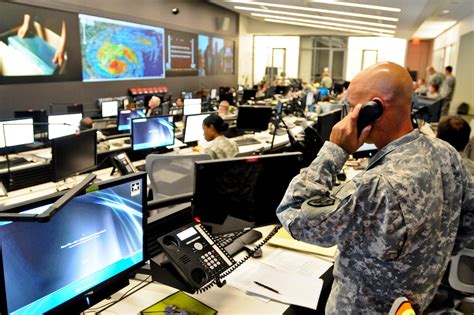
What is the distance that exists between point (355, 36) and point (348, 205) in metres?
16.7

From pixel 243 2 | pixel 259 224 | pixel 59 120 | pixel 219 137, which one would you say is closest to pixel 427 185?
pixel 259 224

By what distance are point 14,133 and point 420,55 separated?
21.1 meters

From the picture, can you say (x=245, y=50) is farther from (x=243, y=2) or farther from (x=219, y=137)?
(x=219, y=137)

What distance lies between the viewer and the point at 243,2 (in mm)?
10945

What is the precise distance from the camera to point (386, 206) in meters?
1.10

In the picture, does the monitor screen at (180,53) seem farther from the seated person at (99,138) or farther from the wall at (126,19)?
the seated person at (99,138)

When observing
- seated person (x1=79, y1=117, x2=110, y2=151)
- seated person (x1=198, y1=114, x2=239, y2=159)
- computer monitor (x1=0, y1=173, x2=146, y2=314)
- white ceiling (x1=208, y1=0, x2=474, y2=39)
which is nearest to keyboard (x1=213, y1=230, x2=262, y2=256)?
computer monitor (x1=0, y1=173, x2=146, y2=314)

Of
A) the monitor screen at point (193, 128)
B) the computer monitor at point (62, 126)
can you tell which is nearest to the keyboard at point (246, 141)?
the monitor screen at point (193, 128)

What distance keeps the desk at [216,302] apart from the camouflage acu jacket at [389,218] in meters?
0.23

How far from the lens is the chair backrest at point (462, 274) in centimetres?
198

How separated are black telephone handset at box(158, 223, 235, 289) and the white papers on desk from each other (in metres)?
0.12

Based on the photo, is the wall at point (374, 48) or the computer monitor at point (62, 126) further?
the wall at point (374, 48)

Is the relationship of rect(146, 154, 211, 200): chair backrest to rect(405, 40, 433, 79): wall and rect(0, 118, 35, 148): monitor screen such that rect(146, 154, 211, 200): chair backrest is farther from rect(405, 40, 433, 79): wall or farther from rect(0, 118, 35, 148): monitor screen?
rect(405, 40, 433, 79): wall

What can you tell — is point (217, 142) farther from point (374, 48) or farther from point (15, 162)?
point (374, 48)
